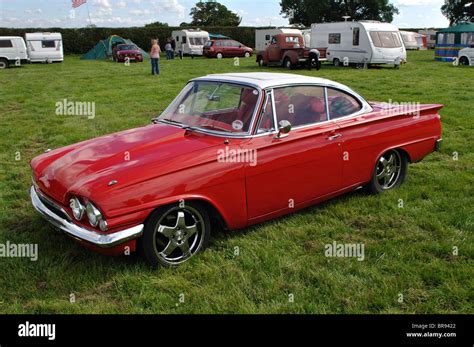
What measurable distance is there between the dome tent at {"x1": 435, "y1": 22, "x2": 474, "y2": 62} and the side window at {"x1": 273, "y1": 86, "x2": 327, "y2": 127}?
26.7 meters

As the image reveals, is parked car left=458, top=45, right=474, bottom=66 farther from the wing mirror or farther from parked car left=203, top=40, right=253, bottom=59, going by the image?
the wing mirror

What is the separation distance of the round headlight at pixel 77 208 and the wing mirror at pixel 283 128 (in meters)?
1.92

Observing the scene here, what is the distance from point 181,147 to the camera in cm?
412

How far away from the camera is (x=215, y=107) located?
4.86 m

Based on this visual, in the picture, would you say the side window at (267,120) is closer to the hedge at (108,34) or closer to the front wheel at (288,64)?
the front wheel at (288,64)

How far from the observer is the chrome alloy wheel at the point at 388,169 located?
5.54m

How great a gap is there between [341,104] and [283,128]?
117cm

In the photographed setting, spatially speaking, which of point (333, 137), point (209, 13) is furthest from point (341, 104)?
point (209, 13)

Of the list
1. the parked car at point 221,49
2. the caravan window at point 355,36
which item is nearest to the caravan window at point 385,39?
the caravan window at point 355,36

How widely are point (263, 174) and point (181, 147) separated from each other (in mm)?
804

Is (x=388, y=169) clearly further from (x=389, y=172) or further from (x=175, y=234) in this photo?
(x=175, y=234)

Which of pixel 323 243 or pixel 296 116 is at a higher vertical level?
pixel 296 116
